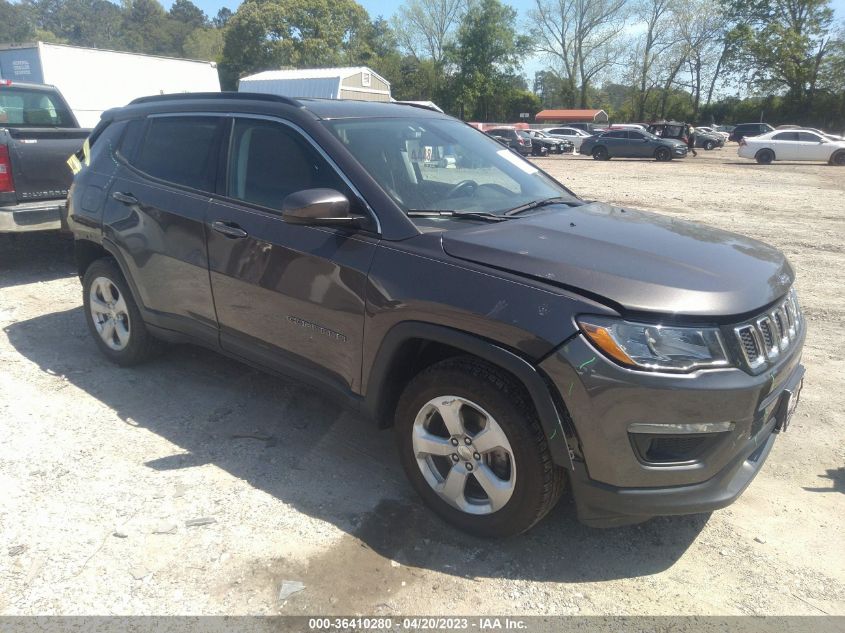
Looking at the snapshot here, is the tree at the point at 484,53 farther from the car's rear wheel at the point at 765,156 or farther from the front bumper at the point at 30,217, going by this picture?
the front bumper at the point at 30,217

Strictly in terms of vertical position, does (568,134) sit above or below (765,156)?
above

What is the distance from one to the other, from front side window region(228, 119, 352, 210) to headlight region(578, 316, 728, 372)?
4.80 ft

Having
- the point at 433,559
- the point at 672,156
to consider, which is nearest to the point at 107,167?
the point at 433,559

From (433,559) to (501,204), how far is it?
179 centimetres

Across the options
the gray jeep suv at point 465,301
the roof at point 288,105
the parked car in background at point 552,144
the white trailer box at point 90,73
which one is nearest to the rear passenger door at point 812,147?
the parked car in background at point 552,144

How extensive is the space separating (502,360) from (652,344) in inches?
21.7

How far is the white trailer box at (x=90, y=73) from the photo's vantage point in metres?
17.0

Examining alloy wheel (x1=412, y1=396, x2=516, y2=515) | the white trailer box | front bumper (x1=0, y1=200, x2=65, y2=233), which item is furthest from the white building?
alloy wheel (x1=412, y1=396, x2=516, y2=515)

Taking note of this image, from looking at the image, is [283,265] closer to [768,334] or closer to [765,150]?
[768,334]

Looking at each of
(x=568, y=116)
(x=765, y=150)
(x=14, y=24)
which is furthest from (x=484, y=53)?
(x=14, y=24)

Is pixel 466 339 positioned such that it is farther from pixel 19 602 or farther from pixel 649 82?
pixel 649 82

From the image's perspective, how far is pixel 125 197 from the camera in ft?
13.7

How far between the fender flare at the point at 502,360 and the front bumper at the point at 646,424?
50 mm

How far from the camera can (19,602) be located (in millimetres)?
2484
